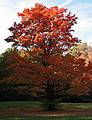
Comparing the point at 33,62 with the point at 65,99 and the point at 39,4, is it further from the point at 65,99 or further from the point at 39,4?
the point at 65,99

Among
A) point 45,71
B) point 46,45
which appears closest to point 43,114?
point 45,71

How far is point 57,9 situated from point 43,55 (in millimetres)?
5033

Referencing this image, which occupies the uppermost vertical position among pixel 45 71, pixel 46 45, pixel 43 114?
pixel 46 45

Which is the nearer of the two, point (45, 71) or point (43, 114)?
point (43, 114)

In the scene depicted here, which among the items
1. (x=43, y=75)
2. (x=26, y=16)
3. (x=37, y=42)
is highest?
(x=26, y=16)

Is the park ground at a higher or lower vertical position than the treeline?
lower

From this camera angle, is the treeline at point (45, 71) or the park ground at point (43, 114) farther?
the treeline at point (45, 71)

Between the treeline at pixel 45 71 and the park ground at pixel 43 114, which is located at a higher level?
the treeline at pixel 45 71

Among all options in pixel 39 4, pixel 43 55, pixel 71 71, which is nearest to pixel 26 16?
pixel 39 4

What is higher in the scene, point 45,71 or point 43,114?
point 45,71

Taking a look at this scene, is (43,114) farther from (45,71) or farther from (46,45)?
(46,45)

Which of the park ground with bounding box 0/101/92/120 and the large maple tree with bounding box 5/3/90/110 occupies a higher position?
the large maple tree with bounding box 5/3/90/110

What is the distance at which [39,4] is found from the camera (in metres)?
37.5

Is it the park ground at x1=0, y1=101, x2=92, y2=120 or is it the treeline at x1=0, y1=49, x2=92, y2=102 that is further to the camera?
the treeline at x1=0, y1=49, x2=92, y2=102
